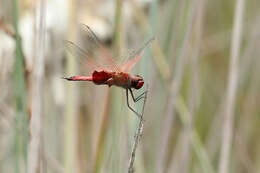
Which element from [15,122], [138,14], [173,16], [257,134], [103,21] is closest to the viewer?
[15,122]

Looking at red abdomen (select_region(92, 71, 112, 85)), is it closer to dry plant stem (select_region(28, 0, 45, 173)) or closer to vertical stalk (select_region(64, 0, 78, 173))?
dry plant stem (select_region(28, 0, 45, 173))

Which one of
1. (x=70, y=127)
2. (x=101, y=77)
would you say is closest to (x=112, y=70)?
(x=101, y=77)

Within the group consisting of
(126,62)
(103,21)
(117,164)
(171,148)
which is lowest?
(171,148)

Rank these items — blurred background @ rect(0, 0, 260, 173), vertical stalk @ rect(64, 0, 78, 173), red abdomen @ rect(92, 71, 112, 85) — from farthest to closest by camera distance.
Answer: vertical stalk @ rect(64, 0, 78, 173) < blurred background @ rect(0, 0, 260, 173) < red abdomen @ rect(92, 71, 112, 85)

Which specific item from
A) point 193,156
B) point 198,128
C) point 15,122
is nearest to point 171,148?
point 198,128

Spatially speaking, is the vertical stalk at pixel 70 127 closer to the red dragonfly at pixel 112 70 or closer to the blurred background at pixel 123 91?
the blurred background at pixel 123 91

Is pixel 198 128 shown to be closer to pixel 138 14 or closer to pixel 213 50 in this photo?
pixel 213 50

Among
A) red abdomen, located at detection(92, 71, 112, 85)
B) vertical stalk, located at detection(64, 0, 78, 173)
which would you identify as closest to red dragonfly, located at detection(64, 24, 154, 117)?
red abdomen, located at detection(92, 71, 112, 85)
